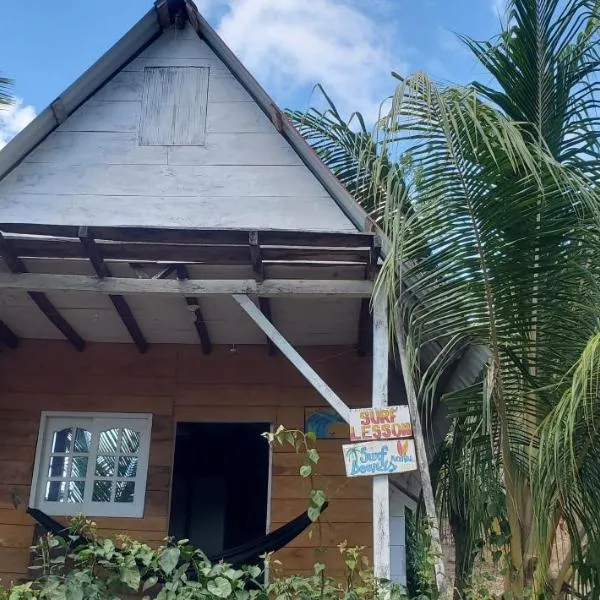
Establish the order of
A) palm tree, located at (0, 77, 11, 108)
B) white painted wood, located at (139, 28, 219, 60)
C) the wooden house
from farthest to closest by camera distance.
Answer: white painted wood, located at (139, 28, 219, 60)
the wooden house
palm tree, located at (0, 77, 11, 108)

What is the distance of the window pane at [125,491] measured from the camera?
516cm

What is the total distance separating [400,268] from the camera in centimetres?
363

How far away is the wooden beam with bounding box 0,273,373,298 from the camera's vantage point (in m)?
4.00

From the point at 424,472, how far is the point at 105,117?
2.99 meters

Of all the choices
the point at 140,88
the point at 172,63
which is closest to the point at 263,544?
the point at 140,88

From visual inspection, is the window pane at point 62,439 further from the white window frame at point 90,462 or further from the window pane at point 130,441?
the window pane at point 130,441

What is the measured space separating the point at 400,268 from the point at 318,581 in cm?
148

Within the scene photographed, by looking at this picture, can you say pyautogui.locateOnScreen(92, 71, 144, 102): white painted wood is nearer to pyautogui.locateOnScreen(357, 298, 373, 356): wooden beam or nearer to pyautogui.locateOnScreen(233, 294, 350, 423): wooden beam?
pyautogui.locateOnScreen(233, 294, 350, 423): wooden beam

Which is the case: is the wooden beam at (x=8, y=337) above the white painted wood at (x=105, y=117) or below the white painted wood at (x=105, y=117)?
below

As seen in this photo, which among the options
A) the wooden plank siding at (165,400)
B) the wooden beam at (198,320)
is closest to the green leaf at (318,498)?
the wooden beam at (198,320)

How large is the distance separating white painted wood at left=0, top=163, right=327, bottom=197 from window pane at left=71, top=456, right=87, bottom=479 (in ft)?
6.33

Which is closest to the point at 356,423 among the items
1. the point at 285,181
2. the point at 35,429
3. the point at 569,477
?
the point at 569,477

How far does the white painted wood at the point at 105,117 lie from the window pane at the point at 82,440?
2.12 meters

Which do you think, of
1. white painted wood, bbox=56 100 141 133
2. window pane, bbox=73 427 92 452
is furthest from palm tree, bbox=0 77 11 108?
window pane, bbox=73 427 92 452
